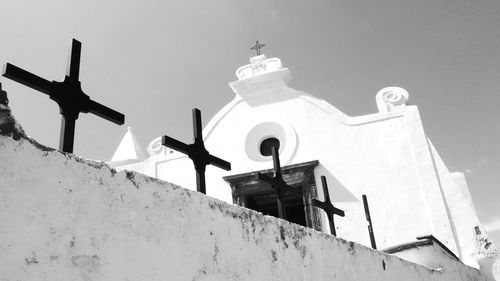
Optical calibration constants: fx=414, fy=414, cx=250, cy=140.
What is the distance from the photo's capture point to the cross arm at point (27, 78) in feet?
5.55

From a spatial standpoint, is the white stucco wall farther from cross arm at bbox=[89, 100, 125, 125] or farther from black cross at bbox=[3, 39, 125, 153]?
cross arm at bbox=[89, 100, 125, 125]

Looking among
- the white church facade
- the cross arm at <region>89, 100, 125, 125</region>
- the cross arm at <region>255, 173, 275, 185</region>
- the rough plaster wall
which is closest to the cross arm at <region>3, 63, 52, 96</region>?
the cross arm at <region>89, 100, 125, 125</region>

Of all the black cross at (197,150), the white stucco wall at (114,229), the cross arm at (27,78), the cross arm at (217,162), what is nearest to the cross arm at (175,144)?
the black cross at (197,150)

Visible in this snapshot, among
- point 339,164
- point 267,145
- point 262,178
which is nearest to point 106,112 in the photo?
point 262,178

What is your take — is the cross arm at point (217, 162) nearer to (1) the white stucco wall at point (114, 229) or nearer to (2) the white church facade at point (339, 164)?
(1) the white stucco wall at point (114, 229)

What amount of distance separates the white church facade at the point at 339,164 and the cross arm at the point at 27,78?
16.4 feet

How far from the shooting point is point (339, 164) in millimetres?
7879

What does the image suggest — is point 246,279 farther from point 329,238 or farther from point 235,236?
point 329,238

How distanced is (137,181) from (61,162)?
310 millimetres

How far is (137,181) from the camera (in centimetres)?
154

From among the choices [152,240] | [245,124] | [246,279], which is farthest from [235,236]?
[245,124]

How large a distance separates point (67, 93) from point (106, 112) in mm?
227

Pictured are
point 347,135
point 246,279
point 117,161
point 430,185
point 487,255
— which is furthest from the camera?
point 117,161

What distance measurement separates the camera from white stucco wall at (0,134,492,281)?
116 centimetres
